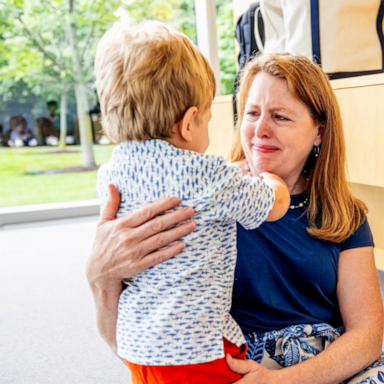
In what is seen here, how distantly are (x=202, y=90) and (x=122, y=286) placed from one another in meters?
0.43

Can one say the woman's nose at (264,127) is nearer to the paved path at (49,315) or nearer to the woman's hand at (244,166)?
the woman's hand at (244,166)

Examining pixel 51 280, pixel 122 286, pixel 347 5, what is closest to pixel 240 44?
pixel 347 5

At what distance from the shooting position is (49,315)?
2.24 m

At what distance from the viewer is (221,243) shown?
2.93 ft

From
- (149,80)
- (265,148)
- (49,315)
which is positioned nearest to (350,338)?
(265,148)

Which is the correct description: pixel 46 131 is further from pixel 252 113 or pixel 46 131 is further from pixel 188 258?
pixel 188 258

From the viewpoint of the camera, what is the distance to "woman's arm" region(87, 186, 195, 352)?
862 mm

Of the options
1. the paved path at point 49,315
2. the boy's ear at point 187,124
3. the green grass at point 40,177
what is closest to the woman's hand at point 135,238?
the boy's ear at point 187,124

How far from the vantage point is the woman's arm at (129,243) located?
862mm

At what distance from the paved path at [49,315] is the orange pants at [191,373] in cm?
97

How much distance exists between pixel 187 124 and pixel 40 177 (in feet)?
9.37

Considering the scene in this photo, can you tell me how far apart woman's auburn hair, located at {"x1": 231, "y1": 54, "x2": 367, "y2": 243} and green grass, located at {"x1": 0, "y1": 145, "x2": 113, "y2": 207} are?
2431mm

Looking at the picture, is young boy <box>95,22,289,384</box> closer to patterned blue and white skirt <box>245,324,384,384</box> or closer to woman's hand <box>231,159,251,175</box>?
patterned blue and white skirt <box>245,324,384,384</box>

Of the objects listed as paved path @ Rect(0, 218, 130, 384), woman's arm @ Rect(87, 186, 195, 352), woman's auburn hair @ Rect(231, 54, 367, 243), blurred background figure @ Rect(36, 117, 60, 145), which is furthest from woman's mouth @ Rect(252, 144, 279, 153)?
blurred background figure @ Rect(36, 117, 60, 145)
